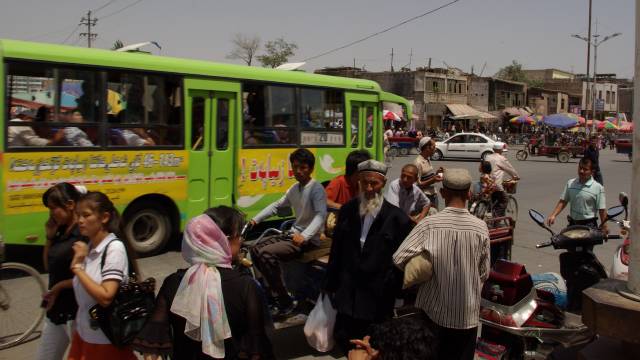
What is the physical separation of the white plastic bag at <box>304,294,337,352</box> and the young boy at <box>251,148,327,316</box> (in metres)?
0.98

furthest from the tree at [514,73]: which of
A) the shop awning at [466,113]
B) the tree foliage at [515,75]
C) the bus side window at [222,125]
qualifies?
the bus side window at [222,125]

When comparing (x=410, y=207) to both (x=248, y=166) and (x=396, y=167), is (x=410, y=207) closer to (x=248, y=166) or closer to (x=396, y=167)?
(x=248, y=166)

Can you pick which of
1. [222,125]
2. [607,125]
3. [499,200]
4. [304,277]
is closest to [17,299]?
[304,277]

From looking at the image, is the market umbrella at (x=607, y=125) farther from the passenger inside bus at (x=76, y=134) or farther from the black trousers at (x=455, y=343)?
the black trousers at (x=455, y=343)

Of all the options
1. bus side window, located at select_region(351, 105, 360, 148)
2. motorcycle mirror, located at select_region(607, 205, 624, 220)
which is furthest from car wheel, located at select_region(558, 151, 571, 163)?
motorcycle mirror, located at select_region(607, 205, 624, 220)

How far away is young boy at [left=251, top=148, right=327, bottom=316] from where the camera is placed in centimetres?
486

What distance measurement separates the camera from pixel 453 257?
3182mm

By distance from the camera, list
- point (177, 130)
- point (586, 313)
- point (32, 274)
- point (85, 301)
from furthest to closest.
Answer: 1. point (177, 130)
2. point (32, 274)
3. point (85, 301)
4. point (586, 313)

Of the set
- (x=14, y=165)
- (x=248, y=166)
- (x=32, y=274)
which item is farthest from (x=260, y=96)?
(x=32, y=274)

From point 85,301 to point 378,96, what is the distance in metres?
9.76

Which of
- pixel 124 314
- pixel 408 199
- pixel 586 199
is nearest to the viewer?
pixel 124 314

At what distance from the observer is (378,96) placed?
12.2 metres

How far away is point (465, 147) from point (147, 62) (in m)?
24.0

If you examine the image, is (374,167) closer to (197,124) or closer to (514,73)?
(197,124)
